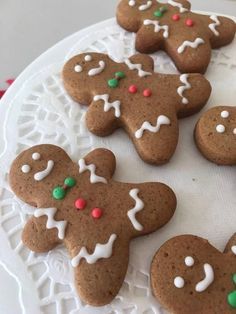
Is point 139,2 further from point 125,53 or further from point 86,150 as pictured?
point 86,150

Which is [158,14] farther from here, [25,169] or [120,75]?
[25,169]

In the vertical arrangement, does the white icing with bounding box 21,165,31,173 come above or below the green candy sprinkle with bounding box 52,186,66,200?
above

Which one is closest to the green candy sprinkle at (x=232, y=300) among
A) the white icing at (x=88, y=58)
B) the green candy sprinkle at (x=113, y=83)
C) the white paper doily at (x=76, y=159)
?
the white paper doily at (x=76, y=159)

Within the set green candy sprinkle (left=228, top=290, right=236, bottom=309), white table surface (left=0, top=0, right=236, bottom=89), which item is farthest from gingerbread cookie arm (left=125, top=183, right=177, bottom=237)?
white table surface (left=0, top=0, right=236, bottom=89)

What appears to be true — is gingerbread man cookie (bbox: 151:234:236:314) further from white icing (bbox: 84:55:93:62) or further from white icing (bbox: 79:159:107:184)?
white icing (bbox: 84:55:93:62)

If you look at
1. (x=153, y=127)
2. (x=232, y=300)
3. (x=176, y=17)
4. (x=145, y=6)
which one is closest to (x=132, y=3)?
(x=145, y=6)
